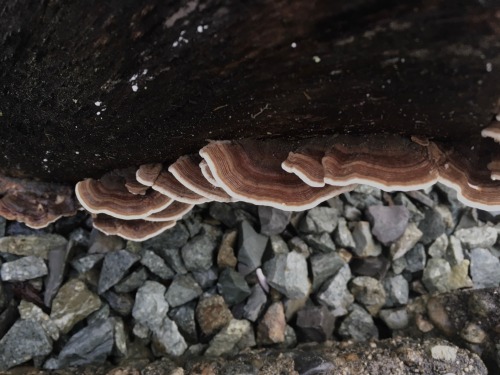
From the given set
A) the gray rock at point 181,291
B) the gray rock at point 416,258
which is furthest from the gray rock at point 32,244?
the gray rock at point 416,258

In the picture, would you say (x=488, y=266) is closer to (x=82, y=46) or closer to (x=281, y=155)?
(x=281, y=155)

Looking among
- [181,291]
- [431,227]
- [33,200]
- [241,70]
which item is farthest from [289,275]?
[241,70]

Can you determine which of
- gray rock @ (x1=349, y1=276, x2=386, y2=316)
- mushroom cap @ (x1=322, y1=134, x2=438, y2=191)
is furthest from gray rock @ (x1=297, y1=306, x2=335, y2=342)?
mushroom cap @ (x1=322, y1=134, x2=438, y2=191)

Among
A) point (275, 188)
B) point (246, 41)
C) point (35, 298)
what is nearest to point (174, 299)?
point (35, 298)

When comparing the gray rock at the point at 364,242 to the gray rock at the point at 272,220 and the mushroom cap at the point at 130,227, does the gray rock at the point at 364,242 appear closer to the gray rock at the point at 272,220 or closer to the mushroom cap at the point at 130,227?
the gray rock at the point at 272,220

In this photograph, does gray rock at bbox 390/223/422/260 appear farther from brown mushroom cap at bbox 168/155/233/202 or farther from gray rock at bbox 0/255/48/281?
gray rock at bbox 0/255/48/281

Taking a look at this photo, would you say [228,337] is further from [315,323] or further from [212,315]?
[315,323]
